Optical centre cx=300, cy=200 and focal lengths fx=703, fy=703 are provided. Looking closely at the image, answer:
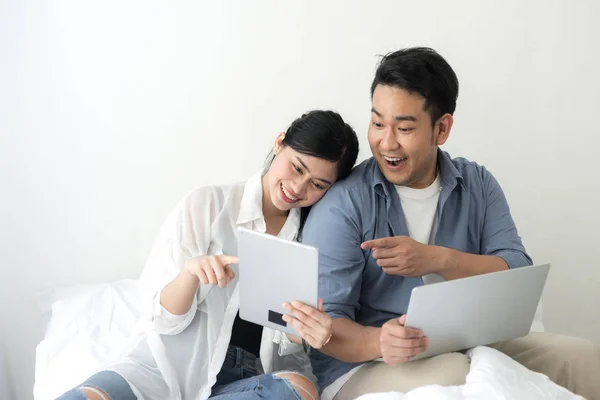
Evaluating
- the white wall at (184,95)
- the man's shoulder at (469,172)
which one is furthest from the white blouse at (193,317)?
the white wall at (184,95)

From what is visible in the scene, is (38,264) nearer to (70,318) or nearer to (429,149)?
(70,318)

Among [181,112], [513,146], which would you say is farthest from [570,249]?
[181,112]

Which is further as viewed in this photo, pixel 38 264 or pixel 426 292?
pixel 38 264

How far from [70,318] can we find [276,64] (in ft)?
3.36

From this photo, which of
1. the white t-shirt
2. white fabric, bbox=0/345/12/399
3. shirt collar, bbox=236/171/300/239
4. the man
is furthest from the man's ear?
white fabric, bbox=0/345/12/399

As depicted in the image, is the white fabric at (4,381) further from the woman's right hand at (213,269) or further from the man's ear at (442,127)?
the man's ear at (442,127)

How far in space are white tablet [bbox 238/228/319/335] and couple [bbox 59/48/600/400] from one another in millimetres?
77

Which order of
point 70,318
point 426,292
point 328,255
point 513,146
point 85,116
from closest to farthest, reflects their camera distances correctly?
point 426,292
point 328,255
point 70,318
point 85,116
point 513,146

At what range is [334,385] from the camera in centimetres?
164

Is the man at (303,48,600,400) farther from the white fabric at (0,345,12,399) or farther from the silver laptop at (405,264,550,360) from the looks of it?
the white fabric at (0,345,12,399)

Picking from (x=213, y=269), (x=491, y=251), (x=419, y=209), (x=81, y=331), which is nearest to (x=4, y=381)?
(x=81, y=331)

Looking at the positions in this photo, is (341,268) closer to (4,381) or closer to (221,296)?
(221,296)

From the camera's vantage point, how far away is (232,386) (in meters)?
1.61

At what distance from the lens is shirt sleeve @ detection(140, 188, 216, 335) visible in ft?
5.25
